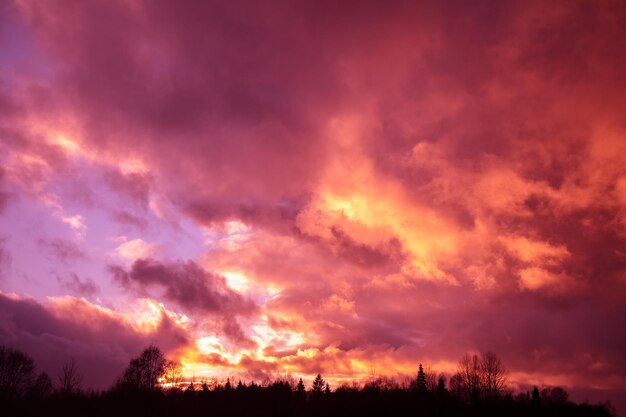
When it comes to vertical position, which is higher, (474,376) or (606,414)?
(474,376)

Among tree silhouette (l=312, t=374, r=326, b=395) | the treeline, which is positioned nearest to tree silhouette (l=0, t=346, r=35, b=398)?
the treeline

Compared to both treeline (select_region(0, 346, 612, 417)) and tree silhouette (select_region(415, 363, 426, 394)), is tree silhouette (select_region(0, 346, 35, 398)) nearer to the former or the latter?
treeline (select_region(0, 346, 612, 417))

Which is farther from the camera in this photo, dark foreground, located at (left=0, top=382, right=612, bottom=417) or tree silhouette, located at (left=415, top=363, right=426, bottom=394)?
tree silhouette, located at (left=415, top=363, right=426, bottom=394)

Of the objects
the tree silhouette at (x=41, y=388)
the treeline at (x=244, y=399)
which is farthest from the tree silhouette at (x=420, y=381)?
the tree silhouette at (x=41, y=388)

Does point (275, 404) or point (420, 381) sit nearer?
point (275, 404)

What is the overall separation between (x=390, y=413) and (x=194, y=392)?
188 ft

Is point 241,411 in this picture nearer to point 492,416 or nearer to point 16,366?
point 492,416

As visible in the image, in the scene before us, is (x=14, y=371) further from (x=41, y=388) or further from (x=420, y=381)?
(x=420, y=381)

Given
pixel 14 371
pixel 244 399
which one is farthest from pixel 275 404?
pixel 14 371

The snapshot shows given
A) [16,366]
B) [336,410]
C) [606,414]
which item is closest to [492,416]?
[336,410]

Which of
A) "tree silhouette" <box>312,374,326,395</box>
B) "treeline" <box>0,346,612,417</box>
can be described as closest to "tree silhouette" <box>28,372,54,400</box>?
"treeline" <box>0,346,612,417</box>

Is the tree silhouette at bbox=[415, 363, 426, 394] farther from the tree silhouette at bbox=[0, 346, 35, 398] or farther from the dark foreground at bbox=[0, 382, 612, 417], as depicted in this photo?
the tree silhouette at bbox=[0, 346, 35, 398]

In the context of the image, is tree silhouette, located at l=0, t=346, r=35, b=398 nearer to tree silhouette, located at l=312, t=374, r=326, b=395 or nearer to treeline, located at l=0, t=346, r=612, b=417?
treeline, located at l=0, t=346, r=612, b=417

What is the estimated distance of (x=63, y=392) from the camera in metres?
103
